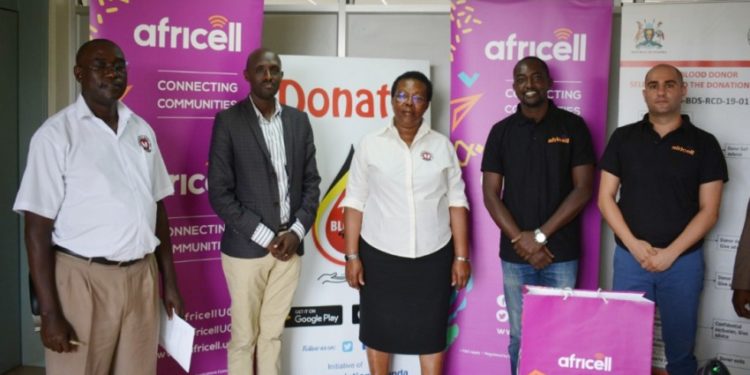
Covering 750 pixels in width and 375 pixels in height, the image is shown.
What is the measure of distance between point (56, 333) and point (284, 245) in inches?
39.5

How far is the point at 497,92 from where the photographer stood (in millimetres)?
3305

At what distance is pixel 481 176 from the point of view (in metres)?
3.30

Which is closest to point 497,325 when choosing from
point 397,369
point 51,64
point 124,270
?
point 397,369

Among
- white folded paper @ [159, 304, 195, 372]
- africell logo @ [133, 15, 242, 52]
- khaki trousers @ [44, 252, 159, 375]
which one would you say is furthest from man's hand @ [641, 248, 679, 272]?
africell logo @ [133, 15, 242, 52]

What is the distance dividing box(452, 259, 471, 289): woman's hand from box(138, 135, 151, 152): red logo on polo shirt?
1.46 metres

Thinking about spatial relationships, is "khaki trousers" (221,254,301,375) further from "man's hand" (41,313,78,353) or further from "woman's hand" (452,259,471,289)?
"man's hand" (41,313,78,353)

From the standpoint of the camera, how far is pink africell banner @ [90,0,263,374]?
3.09m

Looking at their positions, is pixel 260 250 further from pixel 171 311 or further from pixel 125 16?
pixel 125 16

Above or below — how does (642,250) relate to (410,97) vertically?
below

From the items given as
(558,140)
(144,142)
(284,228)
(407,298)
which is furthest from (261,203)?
(558,140)

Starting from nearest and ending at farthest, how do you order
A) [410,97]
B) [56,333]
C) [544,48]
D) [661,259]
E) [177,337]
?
[56,333]
[177,337]
[661,259]
[410,97]
[544,48]

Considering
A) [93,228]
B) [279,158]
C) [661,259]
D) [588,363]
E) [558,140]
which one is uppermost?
[558,140]

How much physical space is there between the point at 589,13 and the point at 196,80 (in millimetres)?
2088

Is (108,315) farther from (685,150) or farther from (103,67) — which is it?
(685,150)
